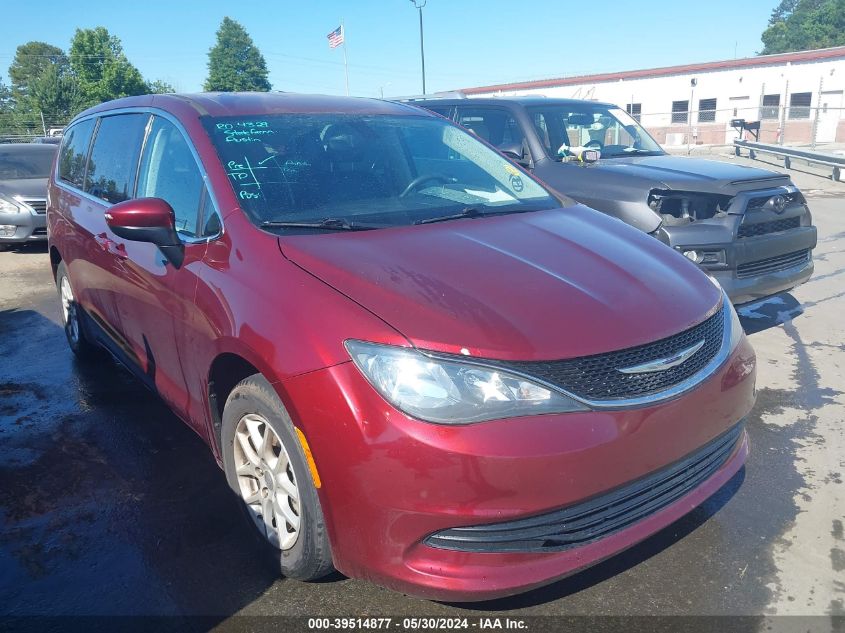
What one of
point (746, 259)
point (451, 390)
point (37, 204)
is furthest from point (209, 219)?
point (37, 204)

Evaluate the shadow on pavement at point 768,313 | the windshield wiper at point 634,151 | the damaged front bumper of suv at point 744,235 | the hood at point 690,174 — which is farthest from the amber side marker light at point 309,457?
the windshield wiper at point 634,151

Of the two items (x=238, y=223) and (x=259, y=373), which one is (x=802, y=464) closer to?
(x=259, y=373)

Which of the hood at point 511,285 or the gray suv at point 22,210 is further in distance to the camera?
the gray suv at point 22,210

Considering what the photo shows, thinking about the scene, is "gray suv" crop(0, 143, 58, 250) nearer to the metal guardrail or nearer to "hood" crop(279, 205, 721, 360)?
"hood" crop(279, 205, 721, 360)

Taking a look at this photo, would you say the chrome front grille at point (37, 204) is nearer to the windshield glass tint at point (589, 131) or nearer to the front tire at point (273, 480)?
the windshield glass tint at point (589, 131)

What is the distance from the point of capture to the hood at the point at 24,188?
392 inches

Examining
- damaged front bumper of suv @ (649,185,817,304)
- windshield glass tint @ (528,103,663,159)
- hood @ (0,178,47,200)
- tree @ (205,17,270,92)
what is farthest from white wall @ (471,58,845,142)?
tree @ (205,17,270,92)

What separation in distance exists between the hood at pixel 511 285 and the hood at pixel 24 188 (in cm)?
927

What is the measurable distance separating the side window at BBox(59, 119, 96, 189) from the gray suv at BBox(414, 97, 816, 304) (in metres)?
3.59

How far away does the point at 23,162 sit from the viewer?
11148 millimetres

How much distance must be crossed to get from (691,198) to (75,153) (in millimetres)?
4660

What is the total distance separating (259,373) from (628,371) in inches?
50.9

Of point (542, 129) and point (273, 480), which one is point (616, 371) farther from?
point (542, 129)

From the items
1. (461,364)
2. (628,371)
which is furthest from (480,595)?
(628,371)
